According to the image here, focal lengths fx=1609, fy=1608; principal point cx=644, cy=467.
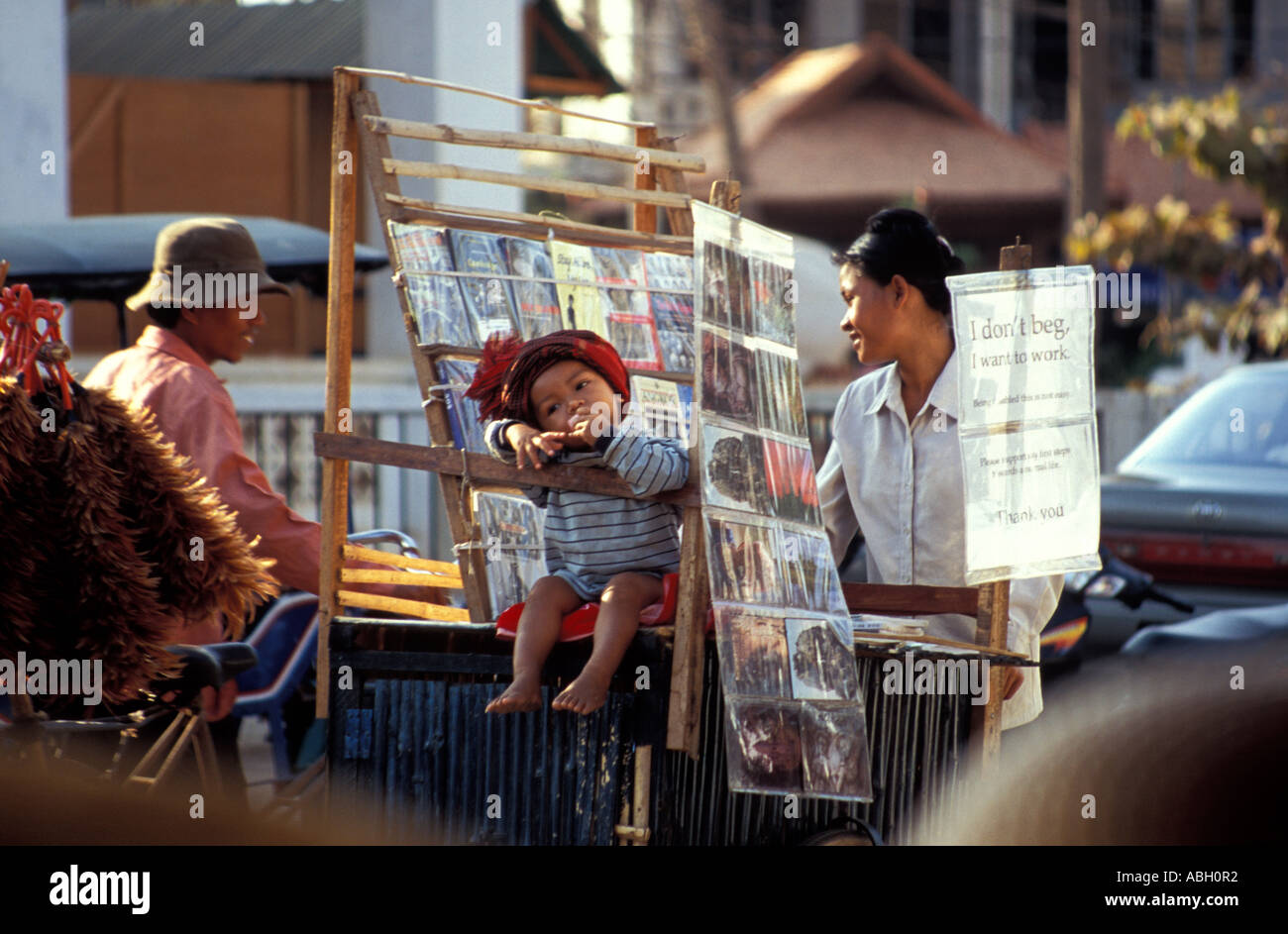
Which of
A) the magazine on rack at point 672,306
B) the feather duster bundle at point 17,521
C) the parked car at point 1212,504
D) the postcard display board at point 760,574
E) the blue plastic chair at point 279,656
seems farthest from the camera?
the parked car at point 1212,504

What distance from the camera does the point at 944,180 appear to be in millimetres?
22969

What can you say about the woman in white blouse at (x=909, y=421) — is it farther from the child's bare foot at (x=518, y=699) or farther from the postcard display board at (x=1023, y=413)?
the child's bare foot at (x=518, y=699)

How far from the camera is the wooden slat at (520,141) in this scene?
3740mm

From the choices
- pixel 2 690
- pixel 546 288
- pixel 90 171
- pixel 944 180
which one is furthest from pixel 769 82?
pixel 2 690

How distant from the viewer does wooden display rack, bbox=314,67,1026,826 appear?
2965mm

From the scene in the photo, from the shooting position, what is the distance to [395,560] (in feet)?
13.2

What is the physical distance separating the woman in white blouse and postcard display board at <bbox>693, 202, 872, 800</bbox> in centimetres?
51

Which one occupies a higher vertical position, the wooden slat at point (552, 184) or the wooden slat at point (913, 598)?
the wooden slat at point (552, 184)

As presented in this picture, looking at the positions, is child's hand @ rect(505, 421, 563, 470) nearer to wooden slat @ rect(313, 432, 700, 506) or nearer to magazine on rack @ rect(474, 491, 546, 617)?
wooden slat @ rect(313, 432, 700, 506)

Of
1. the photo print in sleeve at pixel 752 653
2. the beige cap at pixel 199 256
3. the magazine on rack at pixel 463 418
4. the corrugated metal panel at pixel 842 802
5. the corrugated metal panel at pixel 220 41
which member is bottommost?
the corrugated metal panel at pixel 842 802

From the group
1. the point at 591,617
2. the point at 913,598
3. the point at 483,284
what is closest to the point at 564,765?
→ the point at 591,617

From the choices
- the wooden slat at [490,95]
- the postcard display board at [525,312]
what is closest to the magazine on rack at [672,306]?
the postcard display board at [525,312]

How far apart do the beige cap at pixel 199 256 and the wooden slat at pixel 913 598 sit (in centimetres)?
204
